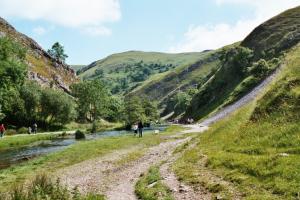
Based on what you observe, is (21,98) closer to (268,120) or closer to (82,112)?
(82,112)

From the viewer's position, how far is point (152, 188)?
27734 mm

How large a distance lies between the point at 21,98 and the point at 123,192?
101355mm

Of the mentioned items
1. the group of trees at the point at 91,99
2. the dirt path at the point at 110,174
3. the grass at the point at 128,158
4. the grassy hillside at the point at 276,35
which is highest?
the grassy hillside at the point at 276,35

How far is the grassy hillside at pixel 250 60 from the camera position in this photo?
444ft

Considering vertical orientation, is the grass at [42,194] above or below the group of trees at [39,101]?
below

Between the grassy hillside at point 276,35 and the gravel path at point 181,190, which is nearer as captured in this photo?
Answer: the gravel path at point 181,190

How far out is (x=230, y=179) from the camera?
26344 mm

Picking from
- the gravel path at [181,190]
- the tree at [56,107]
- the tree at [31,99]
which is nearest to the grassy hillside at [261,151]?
the gravel path at [181,190]

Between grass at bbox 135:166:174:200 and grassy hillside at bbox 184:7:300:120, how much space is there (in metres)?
97.2

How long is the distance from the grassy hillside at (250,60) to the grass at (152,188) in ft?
319

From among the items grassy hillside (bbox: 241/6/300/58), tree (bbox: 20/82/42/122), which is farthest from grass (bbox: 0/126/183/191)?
grassy hillside (bbox: 241/6/300/58)

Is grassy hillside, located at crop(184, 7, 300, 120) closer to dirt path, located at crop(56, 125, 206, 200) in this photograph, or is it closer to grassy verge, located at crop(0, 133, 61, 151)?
grassy verge, located at crop(0, 133, 61, 151)

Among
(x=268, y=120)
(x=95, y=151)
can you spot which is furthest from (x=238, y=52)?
(x=268, y=120)

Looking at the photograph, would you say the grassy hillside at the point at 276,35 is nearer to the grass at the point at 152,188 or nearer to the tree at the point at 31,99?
the tree at the point at 31,99
